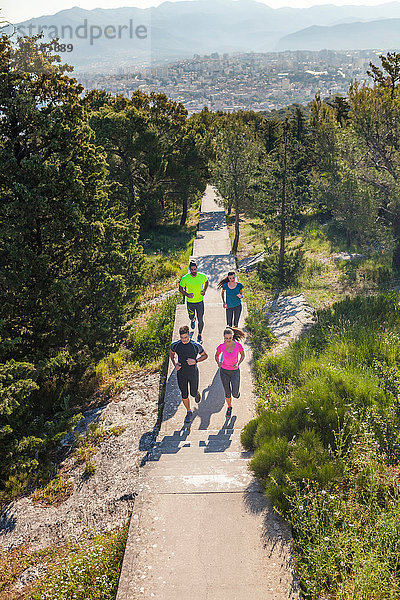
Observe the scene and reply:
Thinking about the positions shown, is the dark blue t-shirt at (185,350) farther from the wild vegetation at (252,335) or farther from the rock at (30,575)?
the rock at (30,575)

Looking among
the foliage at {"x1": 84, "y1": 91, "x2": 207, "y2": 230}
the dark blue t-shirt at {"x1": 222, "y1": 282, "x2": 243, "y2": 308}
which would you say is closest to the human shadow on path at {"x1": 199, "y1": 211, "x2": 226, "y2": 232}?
the foliage at {"x1": 84, "y1": 91, "x2": 207, "y2": 230}

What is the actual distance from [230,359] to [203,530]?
2568 millimetres

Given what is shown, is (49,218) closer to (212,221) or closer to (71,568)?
(71,568)

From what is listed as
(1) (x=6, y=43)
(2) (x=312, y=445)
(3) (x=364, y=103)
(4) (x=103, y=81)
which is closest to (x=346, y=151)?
(3) (x=364, y=103)

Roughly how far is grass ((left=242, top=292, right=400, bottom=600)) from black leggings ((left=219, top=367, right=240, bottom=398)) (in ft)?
1.91

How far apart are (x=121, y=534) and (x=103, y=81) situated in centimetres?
14196

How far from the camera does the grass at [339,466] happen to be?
3.62 meters

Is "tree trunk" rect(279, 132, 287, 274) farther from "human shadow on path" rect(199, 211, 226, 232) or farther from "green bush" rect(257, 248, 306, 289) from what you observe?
"human shadow on path" rect(199, 211, 226, 232)

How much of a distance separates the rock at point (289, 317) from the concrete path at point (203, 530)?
403cm

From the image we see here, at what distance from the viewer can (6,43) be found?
26.6 feet

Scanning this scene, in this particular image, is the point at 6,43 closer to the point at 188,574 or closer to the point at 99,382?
the point at 99,382

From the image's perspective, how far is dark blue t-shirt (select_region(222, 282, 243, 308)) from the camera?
27.4ft

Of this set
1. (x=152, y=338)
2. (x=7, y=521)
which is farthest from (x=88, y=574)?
(x=152, y=338)

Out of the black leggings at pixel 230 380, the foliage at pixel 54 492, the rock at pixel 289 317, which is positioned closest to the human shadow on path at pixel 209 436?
the black leggings at pixel 230 380
